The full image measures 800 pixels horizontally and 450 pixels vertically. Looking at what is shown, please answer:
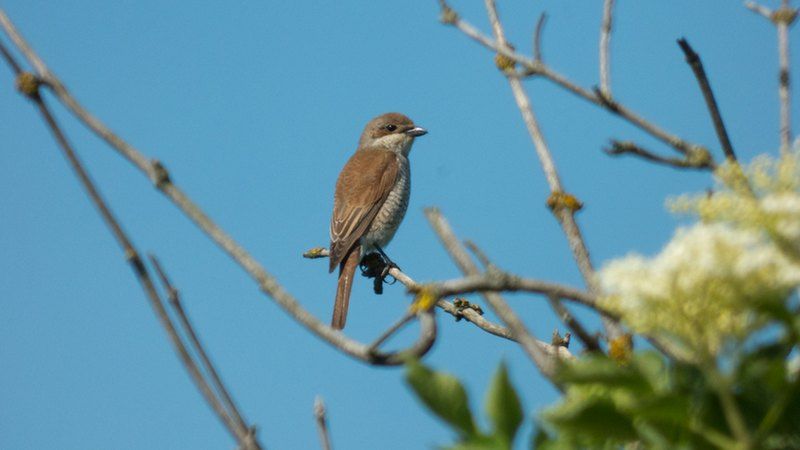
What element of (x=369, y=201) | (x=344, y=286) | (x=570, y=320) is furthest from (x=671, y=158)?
(x=369, y=201)

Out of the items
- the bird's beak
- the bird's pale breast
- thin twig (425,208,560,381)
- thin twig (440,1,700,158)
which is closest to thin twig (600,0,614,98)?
thin twig (440,1,700,158)

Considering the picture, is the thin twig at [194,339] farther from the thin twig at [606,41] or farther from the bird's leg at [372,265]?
the bird's leg at [372,265]

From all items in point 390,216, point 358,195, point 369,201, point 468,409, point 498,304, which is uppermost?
point 358,195

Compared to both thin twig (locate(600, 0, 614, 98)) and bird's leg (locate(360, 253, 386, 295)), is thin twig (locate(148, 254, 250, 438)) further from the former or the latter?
bird's leg (locate(360, 253, 386, 295))

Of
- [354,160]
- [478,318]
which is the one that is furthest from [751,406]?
[354,160]

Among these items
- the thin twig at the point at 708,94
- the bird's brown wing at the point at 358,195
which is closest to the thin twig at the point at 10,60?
the thin twig at the point at 708,94

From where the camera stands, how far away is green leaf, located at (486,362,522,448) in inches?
36.8

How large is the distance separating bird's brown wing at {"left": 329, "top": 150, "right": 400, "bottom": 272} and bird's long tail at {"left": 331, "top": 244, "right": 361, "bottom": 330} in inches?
2.8

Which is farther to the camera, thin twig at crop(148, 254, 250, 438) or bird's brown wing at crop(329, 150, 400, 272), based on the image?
bird's brown wing at crop(329, 150, 400, 272)

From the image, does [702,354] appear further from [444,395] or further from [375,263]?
[375,263]

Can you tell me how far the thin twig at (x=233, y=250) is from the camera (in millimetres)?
1159

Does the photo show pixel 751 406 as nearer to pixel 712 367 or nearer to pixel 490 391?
pixel 712 367

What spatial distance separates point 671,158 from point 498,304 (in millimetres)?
723

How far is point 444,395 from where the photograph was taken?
0.93m
